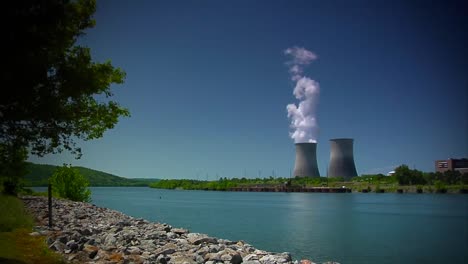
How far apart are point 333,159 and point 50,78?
73.7 meters

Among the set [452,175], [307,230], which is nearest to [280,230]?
[307,230]

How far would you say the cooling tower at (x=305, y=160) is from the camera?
79250 millimetres

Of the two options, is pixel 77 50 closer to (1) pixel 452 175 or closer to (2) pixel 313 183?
(1) pixel 452 175

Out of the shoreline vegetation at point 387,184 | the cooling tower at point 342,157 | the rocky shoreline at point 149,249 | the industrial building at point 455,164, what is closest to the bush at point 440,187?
the shoreline vegetation at point 387,184

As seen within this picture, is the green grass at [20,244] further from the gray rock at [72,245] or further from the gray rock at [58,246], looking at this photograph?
the gray rock at [72,245]

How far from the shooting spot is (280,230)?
2648 centimetres

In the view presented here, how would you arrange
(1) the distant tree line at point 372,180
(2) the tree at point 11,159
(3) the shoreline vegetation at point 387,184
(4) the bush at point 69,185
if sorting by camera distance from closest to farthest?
(2) the tree at point 11,159, (4) the bush at point 69,185, (3) the shoreline vegetation at point 387,184, (1) the distant tree line at point 372,180

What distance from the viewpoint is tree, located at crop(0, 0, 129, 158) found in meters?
6.36

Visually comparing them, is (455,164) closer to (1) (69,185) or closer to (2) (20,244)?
(1) (69,185)

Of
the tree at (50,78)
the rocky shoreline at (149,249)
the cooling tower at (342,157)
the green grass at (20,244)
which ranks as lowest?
the rocky shoreline at (149,249)

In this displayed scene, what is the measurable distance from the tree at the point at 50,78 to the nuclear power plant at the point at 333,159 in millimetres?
70446

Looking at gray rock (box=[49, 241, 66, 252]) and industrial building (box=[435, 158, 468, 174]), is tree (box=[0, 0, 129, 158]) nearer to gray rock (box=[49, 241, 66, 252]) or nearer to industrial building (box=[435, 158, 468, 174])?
gray rock (box=[49, 241, 66, 252])

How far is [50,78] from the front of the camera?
7.29 meters

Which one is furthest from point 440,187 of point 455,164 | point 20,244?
point 20,244
